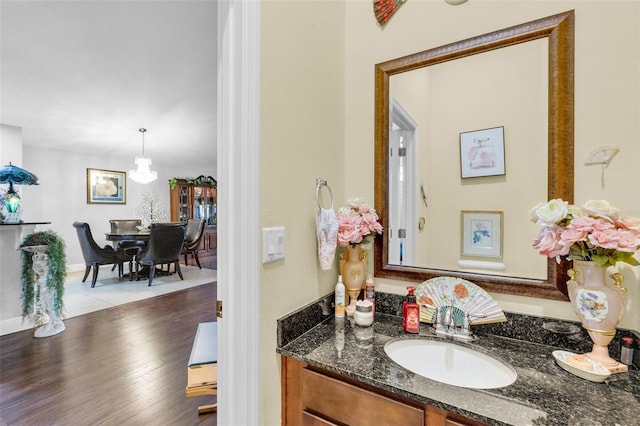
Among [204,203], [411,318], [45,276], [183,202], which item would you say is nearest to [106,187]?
[183,202]

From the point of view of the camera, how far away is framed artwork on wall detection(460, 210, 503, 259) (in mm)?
1126

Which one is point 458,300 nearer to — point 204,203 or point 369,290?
point 369,290

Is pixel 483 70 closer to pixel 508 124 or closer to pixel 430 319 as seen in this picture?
pixel 508 124

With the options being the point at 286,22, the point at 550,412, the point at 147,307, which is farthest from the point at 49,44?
the point at 550,412

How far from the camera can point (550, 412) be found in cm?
67

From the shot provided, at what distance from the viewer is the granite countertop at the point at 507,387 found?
661 millimetres

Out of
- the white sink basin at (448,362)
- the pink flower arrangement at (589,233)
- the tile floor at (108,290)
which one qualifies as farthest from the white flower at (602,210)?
the tile floor at (108,290)

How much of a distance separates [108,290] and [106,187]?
9.54 feet

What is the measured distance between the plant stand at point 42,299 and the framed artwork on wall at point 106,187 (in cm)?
364

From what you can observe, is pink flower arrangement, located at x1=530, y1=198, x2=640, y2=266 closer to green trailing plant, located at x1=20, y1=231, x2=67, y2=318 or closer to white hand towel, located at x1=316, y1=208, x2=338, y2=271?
white hand towel, located at x1=316, y1=208, x2=338, y2=271

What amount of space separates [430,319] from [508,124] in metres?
0.83

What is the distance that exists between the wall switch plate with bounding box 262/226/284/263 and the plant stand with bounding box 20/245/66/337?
3.19m

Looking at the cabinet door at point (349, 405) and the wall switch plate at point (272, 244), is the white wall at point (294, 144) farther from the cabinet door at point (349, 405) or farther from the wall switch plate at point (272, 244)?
the cabinet door at point (349, 405)

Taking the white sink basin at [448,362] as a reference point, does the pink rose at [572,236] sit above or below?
above
